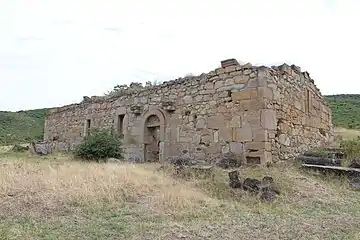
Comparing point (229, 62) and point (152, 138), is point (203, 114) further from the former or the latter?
point (152, 138)

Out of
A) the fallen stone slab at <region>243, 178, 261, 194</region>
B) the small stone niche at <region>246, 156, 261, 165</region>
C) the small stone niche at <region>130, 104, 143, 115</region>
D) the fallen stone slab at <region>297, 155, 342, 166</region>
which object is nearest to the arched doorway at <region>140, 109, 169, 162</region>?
the small stone niche at <region>130, 104, 143, 115</region>

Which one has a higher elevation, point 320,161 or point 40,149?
point 40,149

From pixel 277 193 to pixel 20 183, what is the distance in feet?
16.6

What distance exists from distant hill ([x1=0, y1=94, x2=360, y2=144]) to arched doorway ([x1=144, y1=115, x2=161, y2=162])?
54.5 ft

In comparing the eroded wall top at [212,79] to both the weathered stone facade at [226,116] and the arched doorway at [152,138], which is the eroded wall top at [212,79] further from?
the arched doorway at [152,138]

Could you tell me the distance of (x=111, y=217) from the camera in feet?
20.5

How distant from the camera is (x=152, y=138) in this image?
15.0 m

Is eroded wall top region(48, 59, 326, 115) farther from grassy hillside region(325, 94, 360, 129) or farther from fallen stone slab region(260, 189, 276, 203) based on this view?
grassy hillside region(325, 94, 360, 129)

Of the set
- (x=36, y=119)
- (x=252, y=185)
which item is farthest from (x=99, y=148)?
(x=36, y=119)

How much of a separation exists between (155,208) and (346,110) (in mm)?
31291

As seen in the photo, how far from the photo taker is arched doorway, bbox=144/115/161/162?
14742 mm

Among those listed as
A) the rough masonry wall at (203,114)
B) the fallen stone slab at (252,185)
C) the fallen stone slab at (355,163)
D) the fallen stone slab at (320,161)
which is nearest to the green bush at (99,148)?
the rough masonry wall at (203,114)

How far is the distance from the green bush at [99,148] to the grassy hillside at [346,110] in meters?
18.0

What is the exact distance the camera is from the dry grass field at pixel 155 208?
5688mm
